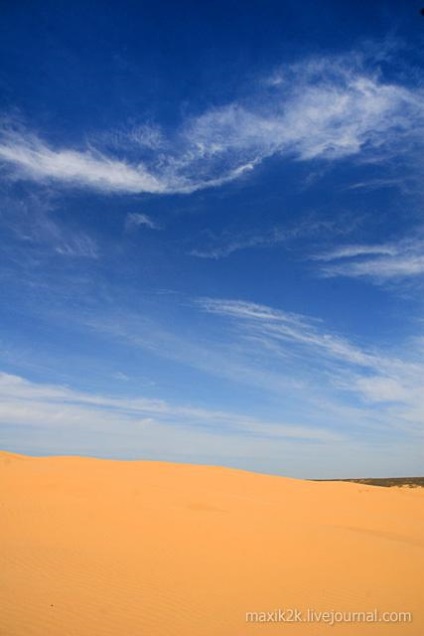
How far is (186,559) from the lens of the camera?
8.12m

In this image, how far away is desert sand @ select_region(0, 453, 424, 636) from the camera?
5980 mm

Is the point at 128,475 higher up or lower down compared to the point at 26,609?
higher up

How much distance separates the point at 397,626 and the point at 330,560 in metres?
2.43

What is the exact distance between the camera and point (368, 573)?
8.09 metres

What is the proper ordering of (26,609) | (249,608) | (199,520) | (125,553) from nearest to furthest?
1. (26,609)
2. (249,608)
3. (125,553)
4. (199,520)

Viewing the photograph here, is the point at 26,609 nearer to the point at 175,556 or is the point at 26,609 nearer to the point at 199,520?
the point at 175,556

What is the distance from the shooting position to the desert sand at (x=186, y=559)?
19.6 ft

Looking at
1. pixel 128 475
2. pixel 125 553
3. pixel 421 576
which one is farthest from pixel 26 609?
pixel 128 475

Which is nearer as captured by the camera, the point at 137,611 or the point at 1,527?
the point at 137,611

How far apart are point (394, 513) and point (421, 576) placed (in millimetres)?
7210

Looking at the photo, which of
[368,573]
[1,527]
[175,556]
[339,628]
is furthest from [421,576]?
[1,527]

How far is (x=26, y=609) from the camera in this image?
5.90 metres

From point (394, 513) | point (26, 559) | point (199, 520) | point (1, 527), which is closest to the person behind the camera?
point (26, 559)

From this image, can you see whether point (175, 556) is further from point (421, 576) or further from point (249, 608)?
point (421, 576)
